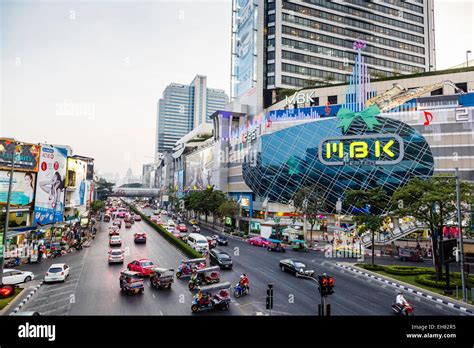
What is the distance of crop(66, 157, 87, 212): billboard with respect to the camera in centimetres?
5438

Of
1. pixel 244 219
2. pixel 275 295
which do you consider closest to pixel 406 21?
pixel 244 219

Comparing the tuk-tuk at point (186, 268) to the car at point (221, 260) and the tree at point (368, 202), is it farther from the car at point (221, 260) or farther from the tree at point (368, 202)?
the tree at point (368, 202)

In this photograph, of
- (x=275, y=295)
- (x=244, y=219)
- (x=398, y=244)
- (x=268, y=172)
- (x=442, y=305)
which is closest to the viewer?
(x=442, y=305)

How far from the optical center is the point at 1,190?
121 ft

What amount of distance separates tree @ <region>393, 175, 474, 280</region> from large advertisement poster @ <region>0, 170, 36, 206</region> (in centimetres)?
4316

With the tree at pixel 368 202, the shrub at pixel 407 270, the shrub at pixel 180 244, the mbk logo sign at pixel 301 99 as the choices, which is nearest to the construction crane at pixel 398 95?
the mbk logo sign at pixel 301 99

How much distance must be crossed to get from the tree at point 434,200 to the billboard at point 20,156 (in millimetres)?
43030

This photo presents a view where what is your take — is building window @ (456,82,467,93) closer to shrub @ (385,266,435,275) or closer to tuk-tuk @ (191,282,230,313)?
shrub @ (385,266,435,275)

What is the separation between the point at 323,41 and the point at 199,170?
54165mm

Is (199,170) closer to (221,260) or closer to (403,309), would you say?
(221,260)

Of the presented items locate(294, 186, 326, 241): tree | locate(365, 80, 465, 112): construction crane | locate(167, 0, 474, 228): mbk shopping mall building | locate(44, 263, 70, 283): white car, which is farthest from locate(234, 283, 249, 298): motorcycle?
locate(365, 80, 465, 112): construction crane

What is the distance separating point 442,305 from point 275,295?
33.6 feet

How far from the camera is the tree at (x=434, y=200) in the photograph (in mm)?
24703
